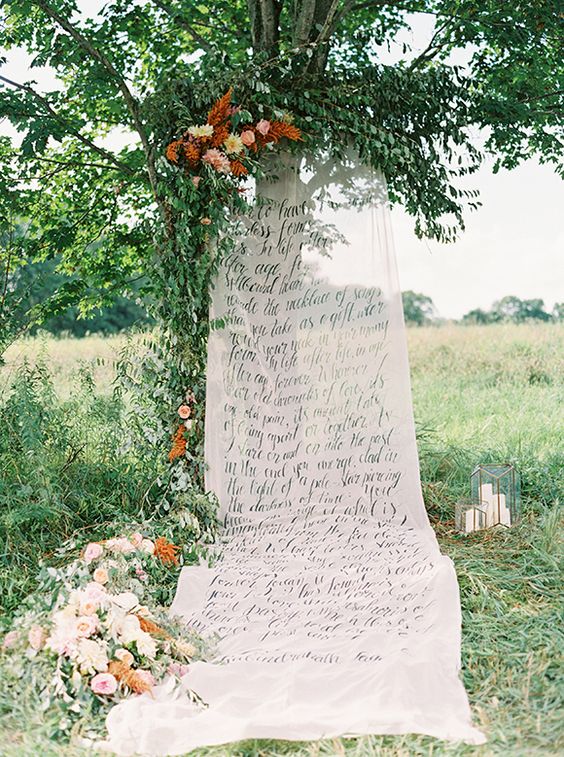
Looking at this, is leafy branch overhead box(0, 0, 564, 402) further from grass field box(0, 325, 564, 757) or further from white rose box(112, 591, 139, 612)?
white rose box(112, 591, 139, 612)

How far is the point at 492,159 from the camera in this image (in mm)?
6316

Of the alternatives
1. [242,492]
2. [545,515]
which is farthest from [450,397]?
[242,492]

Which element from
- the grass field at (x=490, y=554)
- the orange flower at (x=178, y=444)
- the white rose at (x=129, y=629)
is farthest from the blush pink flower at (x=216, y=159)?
the white rose at (x=129, y=629)

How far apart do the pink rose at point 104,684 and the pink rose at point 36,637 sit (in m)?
0.30

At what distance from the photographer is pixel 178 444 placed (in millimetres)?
4941

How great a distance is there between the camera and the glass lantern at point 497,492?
5.03 m

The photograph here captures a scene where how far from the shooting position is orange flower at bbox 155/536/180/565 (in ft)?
14.2

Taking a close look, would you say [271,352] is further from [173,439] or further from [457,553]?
[457,553]

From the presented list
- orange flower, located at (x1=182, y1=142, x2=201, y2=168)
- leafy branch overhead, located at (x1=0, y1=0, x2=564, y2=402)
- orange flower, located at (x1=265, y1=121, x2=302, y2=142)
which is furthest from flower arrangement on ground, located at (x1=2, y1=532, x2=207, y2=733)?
orange flower, located at (x1=265, y1=121, x2=302, y2=142)

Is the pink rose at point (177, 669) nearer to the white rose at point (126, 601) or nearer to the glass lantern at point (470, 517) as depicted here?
the white rose at point (126, 601)

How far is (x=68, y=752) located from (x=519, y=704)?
1.61 metres

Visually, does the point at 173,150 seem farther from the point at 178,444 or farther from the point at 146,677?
the point at 146,677

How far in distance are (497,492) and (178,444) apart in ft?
6.39

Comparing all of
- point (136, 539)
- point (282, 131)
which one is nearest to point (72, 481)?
point (136, 539)
